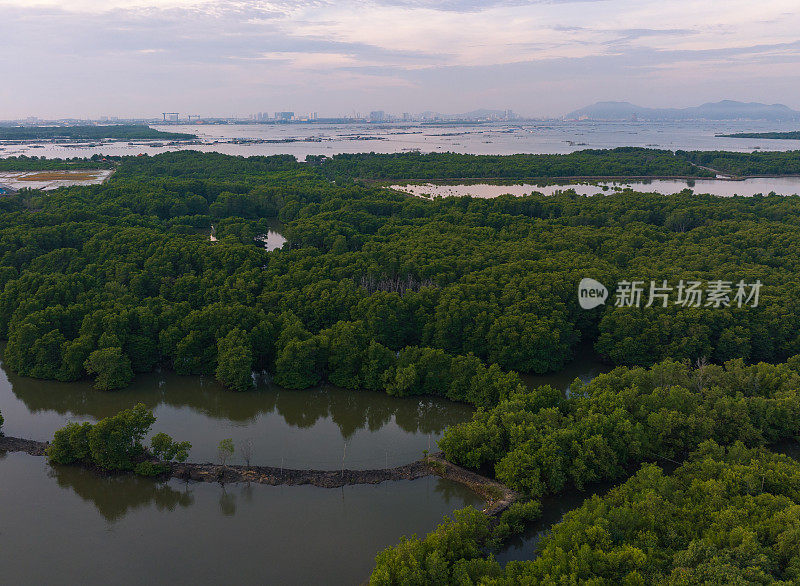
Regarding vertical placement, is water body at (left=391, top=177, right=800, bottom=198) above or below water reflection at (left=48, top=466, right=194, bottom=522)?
above

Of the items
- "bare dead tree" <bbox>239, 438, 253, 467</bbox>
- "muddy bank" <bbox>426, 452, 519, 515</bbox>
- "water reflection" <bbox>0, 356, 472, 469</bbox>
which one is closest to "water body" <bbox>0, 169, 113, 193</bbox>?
"water reflection" <bbox>0, 356, 472, 469</bbox>

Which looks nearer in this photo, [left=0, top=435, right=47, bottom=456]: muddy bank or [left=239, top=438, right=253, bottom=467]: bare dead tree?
[left=239, top=438, right=253, bottom=467]: bare dead tree

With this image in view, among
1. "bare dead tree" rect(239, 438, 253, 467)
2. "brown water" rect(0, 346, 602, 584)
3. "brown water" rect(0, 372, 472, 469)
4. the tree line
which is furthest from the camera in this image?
the tree line

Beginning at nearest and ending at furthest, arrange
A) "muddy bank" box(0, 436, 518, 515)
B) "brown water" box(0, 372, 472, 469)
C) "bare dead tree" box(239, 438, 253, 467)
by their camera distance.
A: "muddy bank" box(0, 436, 518, 515) < "bare dead tree" box(239, 438, 253, 467) < "brown water" box(0, 372, 472, 469)

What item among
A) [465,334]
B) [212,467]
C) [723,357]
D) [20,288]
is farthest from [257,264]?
[723,357]

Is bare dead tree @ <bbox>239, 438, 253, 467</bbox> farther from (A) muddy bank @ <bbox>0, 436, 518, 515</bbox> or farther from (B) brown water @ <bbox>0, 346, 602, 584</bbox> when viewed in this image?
(A) muddy bank @ <bbox>0, 436, 518, 515</bbox>

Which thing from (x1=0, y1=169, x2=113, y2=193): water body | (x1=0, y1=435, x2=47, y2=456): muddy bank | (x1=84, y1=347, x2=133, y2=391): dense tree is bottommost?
(x1=0, y1=435, x2=47, y2=456): muddy bank
